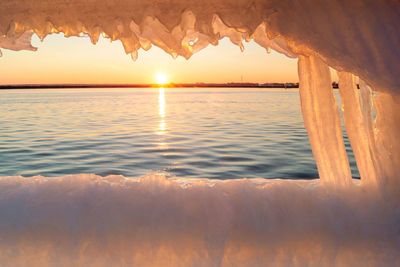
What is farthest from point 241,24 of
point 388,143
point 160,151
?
point 160,151

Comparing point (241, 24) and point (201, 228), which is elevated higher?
point (241, 24)

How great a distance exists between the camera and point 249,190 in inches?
115

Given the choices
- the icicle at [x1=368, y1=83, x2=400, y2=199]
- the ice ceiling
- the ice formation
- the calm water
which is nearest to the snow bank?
the ice formation

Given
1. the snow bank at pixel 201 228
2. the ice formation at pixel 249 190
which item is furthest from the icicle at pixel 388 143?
the snow bank at pixel 201 228

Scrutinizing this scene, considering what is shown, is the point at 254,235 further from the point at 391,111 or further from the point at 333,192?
the point at 391,111

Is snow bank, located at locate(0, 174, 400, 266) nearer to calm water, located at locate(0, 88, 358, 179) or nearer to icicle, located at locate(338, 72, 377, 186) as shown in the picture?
icicle, located at locate(338, 72, 377, 186)

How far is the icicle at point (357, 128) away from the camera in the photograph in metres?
2.86

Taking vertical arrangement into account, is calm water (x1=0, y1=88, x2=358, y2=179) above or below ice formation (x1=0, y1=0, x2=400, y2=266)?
below

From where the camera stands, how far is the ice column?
2949 mm

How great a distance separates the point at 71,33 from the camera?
2920 mm

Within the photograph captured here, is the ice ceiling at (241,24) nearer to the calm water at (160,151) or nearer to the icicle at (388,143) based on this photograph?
the icicle at (388,143)

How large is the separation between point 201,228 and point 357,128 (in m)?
1.44

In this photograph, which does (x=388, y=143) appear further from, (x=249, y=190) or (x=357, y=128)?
(x=249, y=190)

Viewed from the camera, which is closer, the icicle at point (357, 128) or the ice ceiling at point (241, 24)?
the ice ceiling at point (241, 24)
